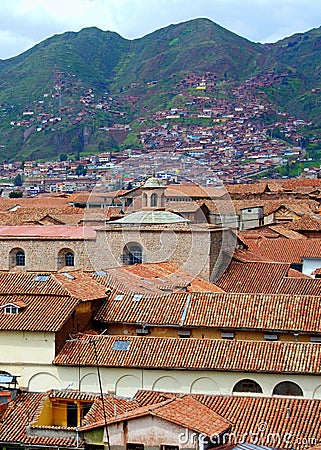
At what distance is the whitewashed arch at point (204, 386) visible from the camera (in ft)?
83.6

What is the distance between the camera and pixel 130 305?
98.4ft

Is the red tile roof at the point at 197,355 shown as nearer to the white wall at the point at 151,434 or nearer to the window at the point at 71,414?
the window at the point at 71,414

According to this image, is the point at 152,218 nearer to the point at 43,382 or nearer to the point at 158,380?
the point at 43,382

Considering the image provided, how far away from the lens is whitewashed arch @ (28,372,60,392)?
2664 centimetres

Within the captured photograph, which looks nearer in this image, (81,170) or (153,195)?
(153,195)

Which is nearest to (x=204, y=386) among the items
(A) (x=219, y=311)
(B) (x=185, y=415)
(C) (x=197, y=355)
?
(C) (x=197, y=355)

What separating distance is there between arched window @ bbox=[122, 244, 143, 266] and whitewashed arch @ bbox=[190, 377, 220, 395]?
15.9 m

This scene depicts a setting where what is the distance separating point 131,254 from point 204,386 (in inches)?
642

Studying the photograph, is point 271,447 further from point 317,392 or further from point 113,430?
point 317,392

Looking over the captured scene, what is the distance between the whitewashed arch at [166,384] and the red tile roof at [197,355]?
0.47 meters

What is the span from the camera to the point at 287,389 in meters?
25.3

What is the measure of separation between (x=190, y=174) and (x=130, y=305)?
5352cm

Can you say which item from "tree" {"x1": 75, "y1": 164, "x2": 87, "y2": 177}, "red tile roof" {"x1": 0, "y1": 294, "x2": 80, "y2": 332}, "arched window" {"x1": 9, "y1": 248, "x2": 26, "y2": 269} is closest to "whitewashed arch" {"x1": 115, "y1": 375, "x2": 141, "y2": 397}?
"red tile roof" {"x1": 0, "y1": 294, "x2": 80, "y2": 332}

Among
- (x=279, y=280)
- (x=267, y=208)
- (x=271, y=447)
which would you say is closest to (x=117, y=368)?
(x=271, y=447)
